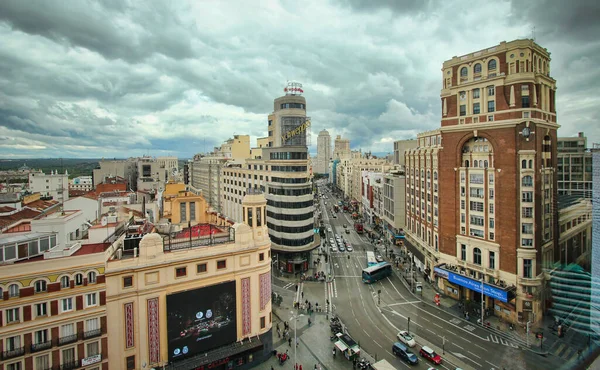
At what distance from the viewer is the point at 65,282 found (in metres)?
26.1

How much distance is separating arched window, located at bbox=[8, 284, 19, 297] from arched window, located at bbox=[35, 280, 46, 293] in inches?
45.8

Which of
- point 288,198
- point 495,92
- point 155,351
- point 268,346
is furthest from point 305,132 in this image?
point 155,351

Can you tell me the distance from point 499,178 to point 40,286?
2211 inches

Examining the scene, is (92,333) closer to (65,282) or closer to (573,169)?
(65,282)

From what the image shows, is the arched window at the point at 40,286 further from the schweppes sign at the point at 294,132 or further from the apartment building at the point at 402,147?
the apartment building at the point at 402,147

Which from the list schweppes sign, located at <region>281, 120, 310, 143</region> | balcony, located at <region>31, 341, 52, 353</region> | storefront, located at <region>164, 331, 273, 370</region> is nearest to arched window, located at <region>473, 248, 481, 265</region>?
storefront, located at <region>164, 331, 273, 370</region>

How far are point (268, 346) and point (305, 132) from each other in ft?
143

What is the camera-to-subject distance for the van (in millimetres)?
35469

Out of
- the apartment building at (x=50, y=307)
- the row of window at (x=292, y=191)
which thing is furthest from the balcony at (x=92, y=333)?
the row of window at (x=292, y=191)

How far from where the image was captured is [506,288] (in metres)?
43.9

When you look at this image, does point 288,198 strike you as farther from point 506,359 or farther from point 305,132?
point 506,359

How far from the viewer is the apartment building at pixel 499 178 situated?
4388cm

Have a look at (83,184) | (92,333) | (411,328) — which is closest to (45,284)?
(92,333)

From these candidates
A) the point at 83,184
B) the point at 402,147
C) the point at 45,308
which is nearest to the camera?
the point at 45,308
